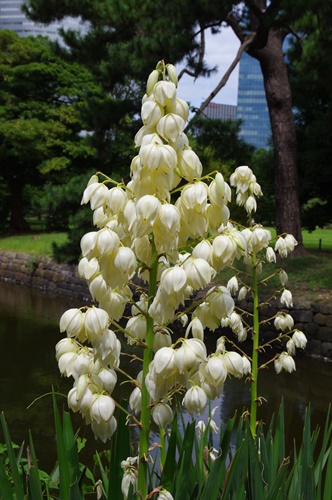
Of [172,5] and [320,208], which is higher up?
[172,5]

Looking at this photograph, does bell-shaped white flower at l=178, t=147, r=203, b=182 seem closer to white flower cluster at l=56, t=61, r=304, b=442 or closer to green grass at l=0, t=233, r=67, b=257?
white flower cluster at l=56, t=61, r=304, b=442

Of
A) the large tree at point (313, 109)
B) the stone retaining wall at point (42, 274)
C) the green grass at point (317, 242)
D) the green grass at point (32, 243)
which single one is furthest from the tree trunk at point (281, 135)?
the green grass at point (32, 243)

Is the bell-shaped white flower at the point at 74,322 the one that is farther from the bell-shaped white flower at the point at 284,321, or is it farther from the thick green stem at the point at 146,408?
the bell-shaped white flower at the point at 284,321

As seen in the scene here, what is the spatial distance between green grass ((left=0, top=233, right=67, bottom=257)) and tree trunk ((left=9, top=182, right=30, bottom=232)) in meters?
1.90

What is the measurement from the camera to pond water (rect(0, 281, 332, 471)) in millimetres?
4918

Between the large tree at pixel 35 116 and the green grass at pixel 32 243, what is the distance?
2.49 meters

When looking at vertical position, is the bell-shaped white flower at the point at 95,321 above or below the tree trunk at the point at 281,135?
below

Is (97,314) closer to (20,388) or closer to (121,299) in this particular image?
(121,299)

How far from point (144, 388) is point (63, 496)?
320mm

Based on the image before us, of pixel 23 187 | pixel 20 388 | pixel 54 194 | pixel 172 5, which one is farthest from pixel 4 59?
pixel 20 388

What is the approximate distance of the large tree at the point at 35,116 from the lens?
17500 mm

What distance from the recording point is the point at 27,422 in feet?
16.4

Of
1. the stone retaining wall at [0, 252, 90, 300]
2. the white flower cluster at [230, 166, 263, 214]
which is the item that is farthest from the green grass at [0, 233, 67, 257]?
the white flower cluster at [230, 166, 263, 214]

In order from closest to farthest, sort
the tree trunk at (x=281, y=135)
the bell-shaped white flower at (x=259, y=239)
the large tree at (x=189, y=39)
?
the bell-shaped white flower at (x=259, y=239)
the large tree at (x=189, y=39)
the tree trunk at (x=281, y=135)
